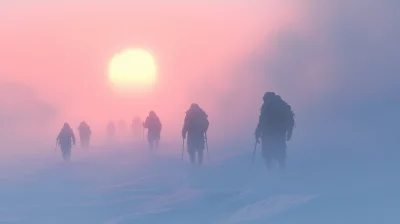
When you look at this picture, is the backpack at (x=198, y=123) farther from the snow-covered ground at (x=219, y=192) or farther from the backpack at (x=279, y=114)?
the backpack at (x=279, y=114)

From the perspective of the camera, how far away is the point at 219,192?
744 inches

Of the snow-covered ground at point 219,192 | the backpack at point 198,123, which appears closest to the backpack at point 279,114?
the snow-covered ground at point 219,192

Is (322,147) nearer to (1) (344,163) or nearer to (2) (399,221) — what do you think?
(1) (344,163)

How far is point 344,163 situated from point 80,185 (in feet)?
28.4

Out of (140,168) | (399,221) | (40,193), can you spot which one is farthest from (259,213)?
(140,168)


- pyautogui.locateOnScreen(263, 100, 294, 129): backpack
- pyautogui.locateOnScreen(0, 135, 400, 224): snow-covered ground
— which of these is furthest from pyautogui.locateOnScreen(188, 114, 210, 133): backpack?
pyautogui.locateOnScreen(263, 100, 294, 129): backpack

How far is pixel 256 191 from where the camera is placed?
18.2 meters

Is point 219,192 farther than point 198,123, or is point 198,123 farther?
point 198,123

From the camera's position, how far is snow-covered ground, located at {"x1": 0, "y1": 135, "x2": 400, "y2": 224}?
15086 mm

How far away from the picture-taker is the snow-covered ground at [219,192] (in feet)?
49.5

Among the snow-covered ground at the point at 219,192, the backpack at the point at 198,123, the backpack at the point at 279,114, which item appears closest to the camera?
the snow-covered ground at the point at 219,192

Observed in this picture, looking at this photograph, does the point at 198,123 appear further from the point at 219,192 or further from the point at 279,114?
the point at 219,192

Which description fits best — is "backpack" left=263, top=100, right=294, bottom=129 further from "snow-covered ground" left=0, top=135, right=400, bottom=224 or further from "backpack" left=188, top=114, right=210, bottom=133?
"backpack" left=188, top=114, right=210, bottom=133

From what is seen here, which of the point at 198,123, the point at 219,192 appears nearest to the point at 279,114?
the point at 219,192
